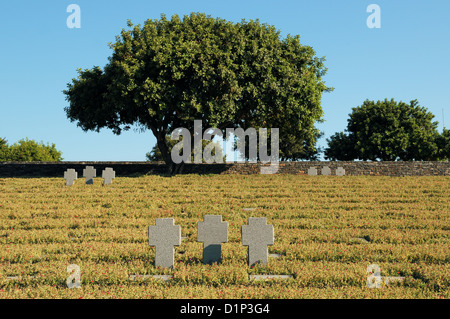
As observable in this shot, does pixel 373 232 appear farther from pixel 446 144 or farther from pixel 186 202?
pixel 446 144

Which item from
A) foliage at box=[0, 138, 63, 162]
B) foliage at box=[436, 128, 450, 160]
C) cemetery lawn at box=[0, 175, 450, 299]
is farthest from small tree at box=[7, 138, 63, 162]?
foliage at box=[436, 128, 450, 160]

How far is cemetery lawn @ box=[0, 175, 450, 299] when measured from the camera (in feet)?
21.4

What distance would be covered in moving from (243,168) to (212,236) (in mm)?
23912

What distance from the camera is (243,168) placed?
105 feet

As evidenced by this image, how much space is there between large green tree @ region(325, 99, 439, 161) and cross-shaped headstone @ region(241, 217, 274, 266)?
151 feet

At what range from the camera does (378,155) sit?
5244cm

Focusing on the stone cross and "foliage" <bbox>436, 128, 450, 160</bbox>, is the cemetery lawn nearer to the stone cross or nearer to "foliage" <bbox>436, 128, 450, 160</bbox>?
the stone cross

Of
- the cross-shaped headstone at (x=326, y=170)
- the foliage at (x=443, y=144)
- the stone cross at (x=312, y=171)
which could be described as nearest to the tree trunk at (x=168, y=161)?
the stone cross at (x=312, y=171)

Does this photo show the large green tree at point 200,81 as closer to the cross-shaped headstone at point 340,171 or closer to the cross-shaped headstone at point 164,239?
the cross-shaped headstone at point 340,171

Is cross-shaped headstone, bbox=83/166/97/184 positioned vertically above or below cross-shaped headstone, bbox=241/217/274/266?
above

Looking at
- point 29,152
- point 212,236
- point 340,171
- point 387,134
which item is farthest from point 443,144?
point 29,152

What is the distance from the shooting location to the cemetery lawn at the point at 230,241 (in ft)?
21.4

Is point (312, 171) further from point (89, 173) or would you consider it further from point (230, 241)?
point (230, 241)

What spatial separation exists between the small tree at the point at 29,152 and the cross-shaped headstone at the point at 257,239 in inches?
2704
